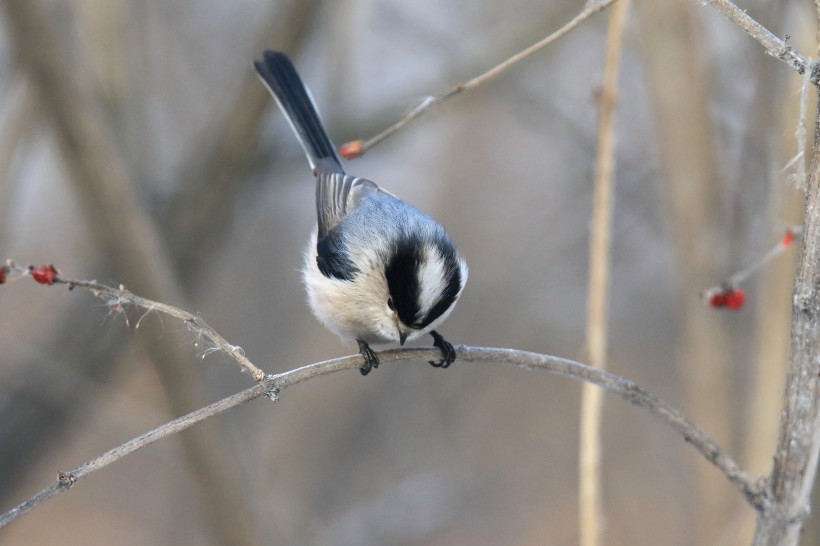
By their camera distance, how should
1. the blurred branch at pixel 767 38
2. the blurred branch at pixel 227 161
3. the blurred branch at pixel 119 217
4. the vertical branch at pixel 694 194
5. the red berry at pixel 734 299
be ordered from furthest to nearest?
the blurred branch at pixel 227 161 < the vertical branch at pixel 694 194 < the blurred branch at pixel 119 217 < the red berry at pixel 734 299 < the blurred branch at pixel 767 38

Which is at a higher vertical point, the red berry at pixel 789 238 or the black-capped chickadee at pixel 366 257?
the black-capped chickadee at pixel 366 257

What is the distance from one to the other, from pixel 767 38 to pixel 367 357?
1.03 meters

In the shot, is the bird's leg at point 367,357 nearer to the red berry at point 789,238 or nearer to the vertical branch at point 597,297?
the vertical branch at point 597,297

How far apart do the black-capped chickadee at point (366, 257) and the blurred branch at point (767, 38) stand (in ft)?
3.21

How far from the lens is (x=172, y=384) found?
243 centimetres

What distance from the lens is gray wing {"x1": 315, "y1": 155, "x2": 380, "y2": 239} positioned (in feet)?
7.75

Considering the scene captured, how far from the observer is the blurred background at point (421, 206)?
95.6 inches

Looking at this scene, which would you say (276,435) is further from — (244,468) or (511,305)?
(511,305)

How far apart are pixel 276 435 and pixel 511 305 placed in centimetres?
128

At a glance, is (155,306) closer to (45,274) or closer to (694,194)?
(45,274)

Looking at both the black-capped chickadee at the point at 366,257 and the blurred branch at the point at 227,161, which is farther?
the blurred branch at the point at 227,161

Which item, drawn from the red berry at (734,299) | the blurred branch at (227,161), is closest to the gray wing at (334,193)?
the blurred branch at (227,161)

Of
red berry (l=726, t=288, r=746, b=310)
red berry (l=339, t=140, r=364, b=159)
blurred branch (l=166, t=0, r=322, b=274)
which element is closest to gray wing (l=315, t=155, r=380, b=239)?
blurred branch (l=166, t=0, r=322, b=274)

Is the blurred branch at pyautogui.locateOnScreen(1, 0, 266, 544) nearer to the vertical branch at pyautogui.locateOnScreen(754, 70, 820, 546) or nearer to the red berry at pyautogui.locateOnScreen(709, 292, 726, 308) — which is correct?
the red berry at pyautogui.locateOnScreen(709, 292, 726, 308)
